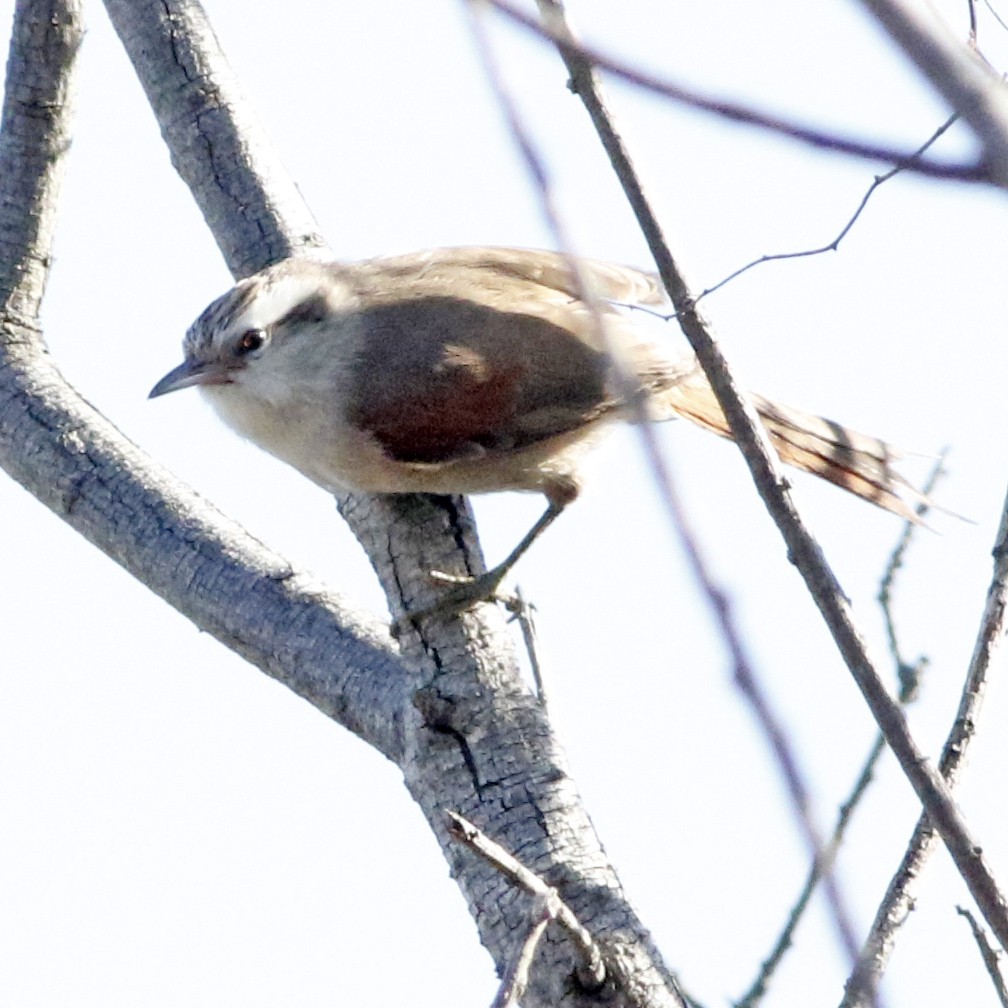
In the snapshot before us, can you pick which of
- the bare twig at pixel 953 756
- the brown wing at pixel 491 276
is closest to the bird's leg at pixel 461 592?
the brown wing at pixel 491 276

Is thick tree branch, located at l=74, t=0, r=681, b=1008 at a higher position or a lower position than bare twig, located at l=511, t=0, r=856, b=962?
higher

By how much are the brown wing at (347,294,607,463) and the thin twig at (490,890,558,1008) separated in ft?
7.79

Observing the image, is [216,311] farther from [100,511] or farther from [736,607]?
[736,607]

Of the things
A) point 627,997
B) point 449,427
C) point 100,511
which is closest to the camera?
point 627,997

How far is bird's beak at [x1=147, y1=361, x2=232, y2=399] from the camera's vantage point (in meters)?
4.59

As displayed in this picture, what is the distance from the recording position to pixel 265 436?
4609 mm

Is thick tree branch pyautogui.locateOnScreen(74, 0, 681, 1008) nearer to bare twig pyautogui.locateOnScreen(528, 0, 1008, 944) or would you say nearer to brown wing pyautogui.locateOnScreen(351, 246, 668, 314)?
brown wing pyautogui.locateOnScreen(351, 246, 668, 314)

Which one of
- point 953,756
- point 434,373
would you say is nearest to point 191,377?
point 434,373

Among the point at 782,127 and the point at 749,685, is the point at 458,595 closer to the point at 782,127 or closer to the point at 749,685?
the point at 749,685

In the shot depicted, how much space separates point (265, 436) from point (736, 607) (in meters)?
3.66

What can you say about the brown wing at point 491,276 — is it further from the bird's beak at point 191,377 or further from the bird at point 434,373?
the bird's beak at point 191,377

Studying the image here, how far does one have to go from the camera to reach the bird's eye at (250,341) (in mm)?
4516

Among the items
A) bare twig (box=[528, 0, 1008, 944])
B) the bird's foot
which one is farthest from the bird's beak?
bare twig (box=[528, 0, 1008, 944])

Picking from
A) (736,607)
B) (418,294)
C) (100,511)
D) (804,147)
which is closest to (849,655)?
(736,607)
